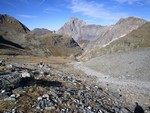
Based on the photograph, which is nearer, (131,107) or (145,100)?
(131,107)

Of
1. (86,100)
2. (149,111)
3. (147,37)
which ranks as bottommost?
(149,111)

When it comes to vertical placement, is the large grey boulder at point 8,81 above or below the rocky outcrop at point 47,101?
above

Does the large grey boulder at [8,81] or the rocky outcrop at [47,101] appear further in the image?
the large grey boulder at [8,81]

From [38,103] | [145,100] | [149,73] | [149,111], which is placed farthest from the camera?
[149,73]

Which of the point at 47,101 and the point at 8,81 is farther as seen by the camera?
the point at 8,81

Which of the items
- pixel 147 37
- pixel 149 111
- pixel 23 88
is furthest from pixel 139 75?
pixel 147 37

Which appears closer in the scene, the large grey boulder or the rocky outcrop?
the rocky outcrop

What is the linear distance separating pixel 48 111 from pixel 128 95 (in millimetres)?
14997

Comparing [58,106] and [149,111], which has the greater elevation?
[58,106]

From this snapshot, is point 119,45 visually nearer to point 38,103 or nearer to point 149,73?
point 149,73

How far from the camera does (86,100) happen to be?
20.6 metres

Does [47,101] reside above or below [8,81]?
below

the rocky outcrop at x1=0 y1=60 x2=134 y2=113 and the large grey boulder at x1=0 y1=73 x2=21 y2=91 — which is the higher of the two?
the large grey boulder at x1=0 y1=73 x2=21 y2=91

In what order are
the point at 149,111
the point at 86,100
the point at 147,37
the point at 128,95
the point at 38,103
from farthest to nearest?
the point at 147,37 < the point at 128,95 < the point at 149,111 < the point at 86,100 < the point at 38,103
